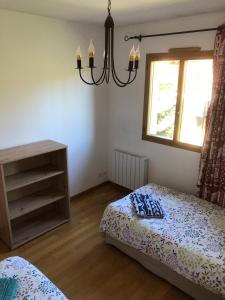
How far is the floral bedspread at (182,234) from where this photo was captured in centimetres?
194

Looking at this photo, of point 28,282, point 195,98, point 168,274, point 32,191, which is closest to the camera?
point 28,282

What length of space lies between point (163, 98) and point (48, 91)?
1459 mm

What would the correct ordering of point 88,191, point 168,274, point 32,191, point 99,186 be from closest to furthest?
point 168,274, point 32,191, point 88,191, point 99,186

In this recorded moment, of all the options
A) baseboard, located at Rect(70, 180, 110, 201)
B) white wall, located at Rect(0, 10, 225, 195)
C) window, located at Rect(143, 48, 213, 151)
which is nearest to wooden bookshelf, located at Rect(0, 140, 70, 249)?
white wall, located at Rect(0, 10, 225, 195)

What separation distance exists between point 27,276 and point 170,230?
4.15ft

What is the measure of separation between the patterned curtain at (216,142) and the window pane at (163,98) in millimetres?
554

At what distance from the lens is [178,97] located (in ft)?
9.76

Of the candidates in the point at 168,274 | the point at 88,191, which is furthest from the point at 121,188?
the point at 168,274

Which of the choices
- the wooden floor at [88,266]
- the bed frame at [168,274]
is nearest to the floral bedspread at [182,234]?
the bed frame at [168,274]

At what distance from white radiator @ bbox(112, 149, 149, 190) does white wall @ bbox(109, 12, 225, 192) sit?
11 cm

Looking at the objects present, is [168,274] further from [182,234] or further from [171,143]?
[171,143]

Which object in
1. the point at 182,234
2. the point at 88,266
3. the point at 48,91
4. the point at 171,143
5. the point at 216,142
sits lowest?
the point at 88,266

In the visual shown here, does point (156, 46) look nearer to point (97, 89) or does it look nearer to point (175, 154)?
point (97, 89)

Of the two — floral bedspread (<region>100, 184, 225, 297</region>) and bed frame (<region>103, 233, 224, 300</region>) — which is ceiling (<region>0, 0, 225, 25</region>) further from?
bed frame (<region>103, 233, 224, 300</region>)
